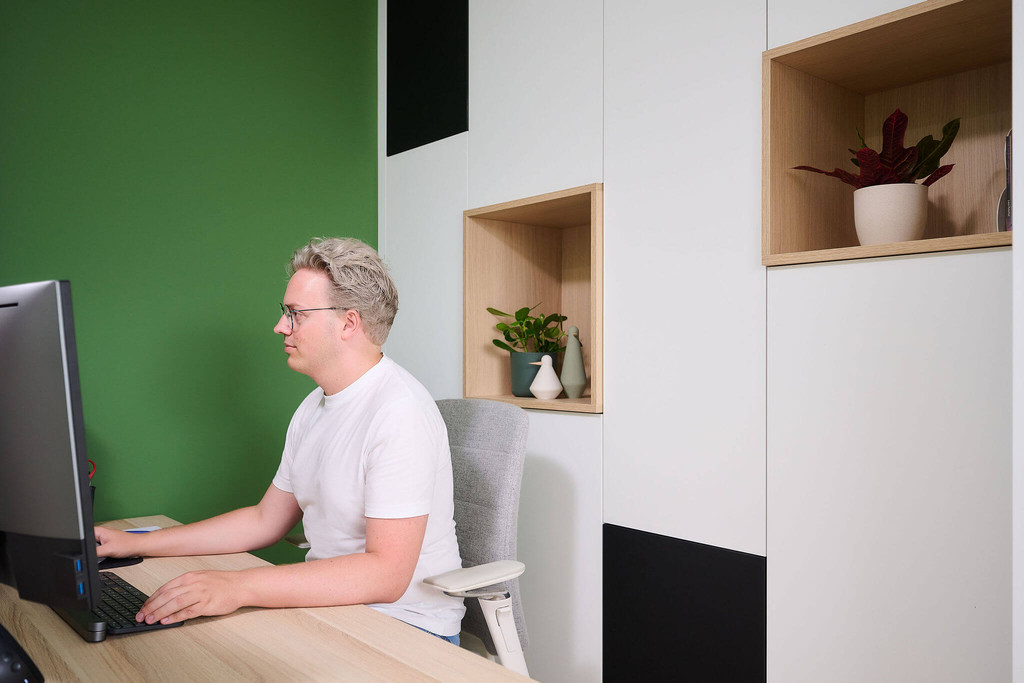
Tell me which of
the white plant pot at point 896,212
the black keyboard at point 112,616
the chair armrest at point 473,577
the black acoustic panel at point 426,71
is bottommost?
the chair armrest at point 473,577

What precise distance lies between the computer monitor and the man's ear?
0.70 meters

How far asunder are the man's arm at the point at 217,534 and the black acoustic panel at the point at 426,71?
4.79 feet

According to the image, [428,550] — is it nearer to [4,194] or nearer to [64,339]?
[64,339]

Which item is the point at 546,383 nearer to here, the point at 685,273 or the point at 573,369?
the point at 573,369

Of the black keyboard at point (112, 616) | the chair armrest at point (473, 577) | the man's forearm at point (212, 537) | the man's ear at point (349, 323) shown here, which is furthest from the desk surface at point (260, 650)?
the man's ear at point (349, 323)

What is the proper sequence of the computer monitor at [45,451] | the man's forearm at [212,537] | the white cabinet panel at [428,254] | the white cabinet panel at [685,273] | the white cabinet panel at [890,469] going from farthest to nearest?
the white cabinet panel at [428,254]
the white cabinet panel at [685,273]
the man's forearm at [212,537]
the white cabinet panel at [890,469]
the computer monitor at [45,451]

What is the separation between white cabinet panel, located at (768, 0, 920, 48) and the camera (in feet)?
5.08

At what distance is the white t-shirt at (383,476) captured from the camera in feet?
4.34

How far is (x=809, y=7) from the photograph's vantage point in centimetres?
165

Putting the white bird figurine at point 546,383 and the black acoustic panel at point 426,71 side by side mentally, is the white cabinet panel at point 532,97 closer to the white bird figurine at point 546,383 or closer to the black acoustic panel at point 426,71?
the black acoustic panel at point 426,71

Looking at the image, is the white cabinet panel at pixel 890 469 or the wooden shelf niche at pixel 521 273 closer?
the white cabinet panel at pixel 890 469

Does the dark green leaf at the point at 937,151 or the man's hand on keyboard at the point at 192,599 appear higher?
the dark green leaf at the point at 937,151

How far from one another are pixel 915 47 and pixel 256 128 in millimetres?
1964

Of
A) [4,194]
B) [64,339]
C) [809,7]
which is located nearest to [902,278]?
[809,7]
